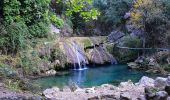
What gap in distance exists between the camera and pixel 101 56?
2208cm

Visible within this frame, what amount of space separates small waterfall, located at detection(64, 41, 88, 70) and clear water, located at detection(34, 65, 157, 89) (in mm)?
732

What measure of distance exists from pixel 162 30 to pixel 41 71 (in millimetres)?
9136

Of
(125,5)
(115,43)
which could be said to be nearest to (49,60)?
(115,43)

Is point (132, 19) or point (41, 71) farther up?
point (132, 19)

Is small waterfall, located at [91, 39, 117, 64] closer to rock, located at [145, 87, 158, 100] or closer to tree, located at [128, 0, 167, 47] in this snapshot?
tree, located at [128, 0, 167, 47]

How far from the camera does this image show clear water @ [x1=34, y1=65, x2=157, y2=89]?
47.7ft

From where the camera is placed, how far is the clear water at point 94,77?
14.5 m

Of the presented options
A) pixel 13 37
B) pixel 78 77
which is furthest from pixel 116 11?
pixel 13 37

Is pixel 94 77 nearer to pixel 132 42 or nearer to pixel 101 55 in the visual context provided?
pixel 101 55

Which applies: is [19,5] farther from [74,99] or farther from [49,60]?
[74,99]

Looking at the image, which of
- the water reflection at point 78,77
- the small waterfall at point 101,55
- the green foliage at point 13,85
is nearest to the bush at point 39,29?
the water reflection at point 78,77

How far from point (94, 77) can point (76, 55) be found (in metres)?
4.06

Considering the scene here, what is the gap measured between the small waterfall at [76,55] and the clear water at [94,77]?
2.40 ft

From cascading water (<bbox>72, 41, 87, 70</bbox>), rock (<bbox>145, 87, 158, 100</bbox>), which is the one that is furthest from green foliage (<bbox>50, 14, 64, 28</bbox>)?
cascading water (<bbox>72, 41, 87, 70</bbox>)
